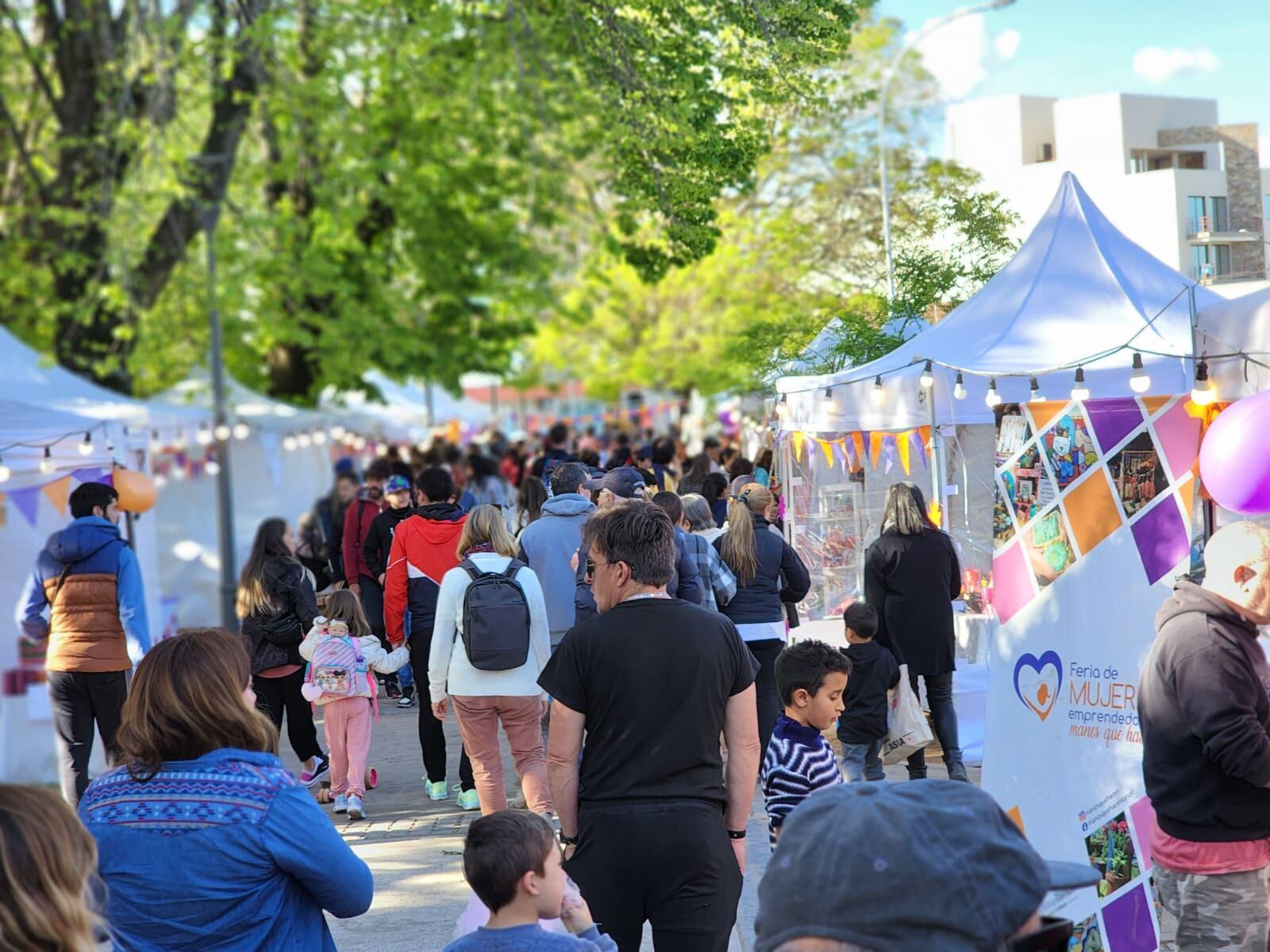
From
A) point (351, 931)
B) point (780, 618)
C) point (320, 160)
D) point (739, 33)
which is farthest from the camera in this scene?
point (320, 160)

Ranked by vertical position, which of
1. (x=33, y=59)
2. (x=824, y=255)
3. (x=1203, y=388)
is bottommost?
(x=1203, y=388)

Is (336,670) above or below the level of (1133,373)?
below

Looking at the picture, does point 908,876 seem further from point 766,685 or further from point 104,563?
point 104,563

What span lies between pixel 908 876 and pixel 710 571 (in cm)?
593

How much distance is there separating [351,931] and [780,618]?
126 inches

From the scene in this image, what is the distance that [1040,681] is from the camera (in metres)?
6.24

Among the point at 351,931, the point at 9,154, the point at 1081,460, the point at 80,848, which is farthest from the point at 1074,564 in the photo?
the point at 9,154

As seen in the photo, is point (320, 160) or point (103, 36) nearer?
point (103, 36)

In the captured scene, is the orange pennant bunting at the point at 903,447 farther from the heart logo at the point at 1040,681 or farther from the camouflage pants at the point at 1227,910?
the camouflage pants at the point at 1227,910

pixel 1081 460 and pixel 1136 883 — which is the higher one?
pixel 1081 460

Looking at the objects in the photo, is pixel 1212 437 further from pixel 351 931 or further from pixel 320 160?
pixel 320 160

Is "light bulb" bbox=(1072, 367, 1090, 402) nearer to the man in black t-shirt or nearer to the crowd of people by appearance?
the crowd of people

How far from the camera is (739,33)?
9.72 meters

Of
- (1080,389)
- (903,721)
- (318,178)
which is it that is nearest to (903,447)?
(903,721)
